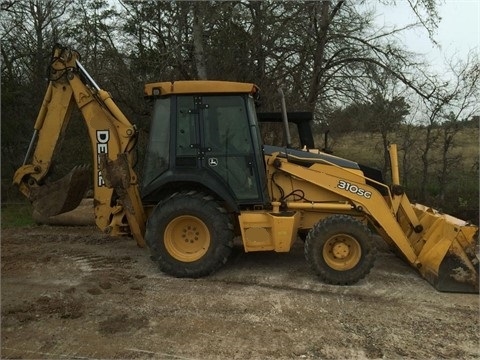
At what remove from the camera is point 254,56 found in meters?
11.1

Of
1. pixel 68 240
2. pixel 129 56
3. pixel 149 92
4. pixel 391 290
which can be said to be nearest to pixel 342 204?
pixel 391 290

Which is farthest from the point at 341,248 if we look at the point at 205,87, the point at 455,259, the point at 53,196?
the point at 53,196

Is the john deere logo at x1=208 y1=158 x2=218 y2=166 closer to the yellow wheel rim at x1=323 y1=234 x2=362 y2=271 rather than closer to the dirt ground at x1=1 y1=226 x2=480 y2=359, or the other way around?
the dirt ground at x1=1 y1=226 x2=480 y2=359

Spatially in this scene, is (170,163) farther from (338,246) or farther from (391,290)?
(391,290)

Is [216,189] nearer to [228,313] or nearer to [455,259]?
[228,313]

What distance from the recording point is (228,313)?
465 cm

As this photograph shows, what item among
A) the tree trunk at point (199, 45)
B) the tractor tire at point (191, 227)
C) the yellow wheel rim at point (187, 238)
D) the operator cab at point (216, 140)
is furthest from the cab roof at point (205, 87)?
the tree trunk at point (199, 45)

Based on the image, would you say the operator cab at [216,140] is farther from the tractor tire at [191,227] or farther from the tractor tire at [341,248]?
the tractor tire at [341,248]

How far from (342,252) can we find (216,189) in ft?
5.63

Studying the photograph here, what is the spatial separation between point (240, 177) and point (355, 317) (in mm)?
2185

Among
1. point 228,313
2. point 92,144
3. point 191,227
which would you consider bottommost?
point 228,313

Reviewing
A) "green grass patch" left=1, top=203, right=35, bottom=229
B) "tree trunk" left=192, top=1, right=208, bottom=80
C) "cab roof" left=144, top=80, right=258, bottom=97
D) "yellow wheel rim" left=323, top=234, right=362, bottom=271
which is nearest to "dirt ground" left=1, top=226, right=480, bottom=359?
"yellow wheel rim" left=323, top=234, right=362, bottom=271

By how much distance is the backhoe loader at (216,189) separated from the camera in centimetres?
568

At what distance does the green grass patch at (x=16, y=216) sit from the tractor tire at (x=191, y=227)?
5.45 metres
